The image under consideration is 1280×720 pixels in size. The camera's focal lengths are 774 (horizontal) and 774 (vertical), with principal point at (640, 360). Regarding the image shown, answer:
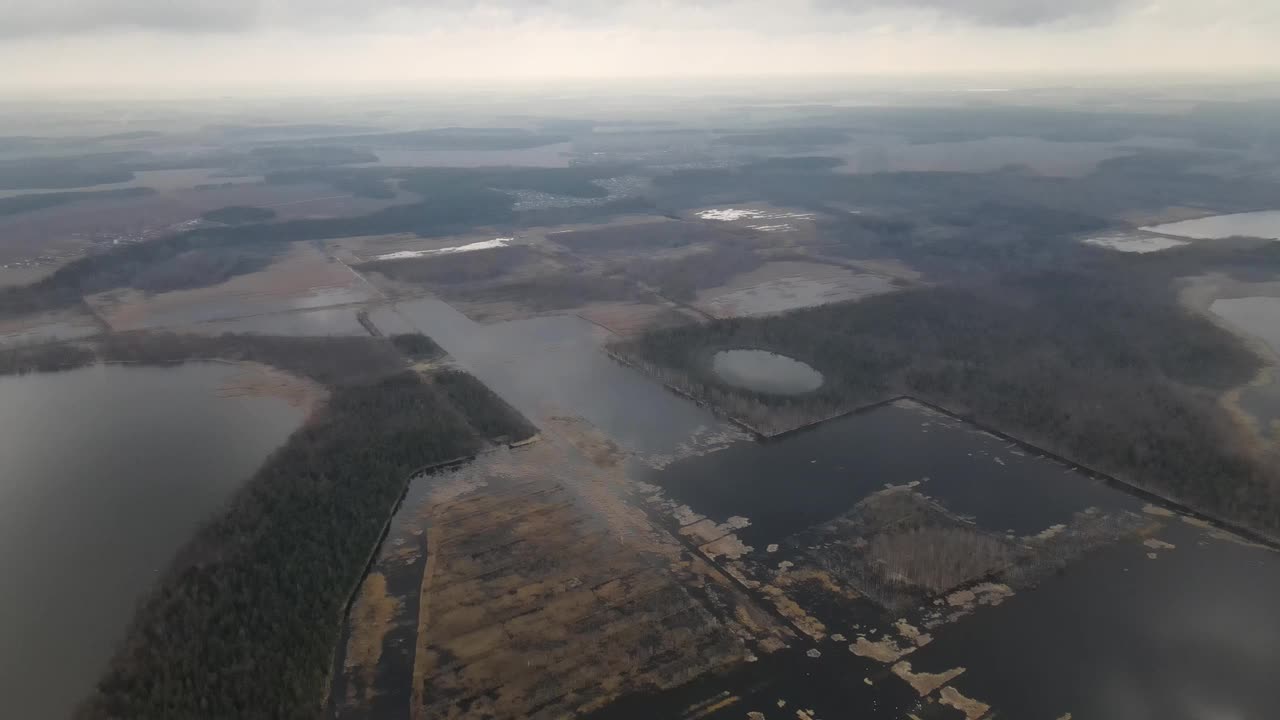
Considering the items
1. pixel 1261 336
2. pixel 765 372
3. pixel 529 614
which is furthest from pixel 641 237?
pixel 529 614

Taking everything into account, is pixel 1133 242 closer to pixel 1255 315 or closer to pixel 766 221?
pixel 1255 315

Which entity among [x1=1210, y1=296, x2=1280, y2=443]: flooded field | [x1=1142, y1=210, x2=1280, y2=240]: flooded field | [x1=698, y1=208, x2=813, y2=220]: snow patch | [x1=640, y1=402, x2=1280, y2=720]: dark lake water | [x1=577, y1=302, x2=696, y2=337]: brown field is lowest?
[x1=640, y1=402, x2=1280, y2=720]: dark lake water

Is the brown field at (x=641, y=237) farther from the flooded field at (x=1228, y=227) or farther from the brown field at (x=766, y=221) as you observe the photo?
the flooded field at (x=1228, y=227)

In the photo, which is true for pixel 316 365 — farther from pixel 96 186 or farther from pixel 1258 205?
pixel 1258 205

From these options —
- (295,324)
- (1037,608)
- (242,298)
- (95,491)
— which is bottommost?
(1037,608)

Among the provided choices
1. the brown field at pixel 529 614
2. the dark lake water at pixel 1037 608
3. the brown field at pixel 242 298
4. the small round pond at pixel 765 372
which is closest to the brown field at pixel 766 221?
the small round pond at pixel 765 372

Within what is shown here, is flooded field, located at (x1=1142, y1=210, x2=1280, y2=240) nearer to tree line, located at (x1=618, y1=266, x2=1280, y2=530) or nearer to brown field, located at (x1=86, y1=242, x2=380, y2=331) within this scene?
tree line, located at (x1=618, y1=266, x2=1280, y2=530)

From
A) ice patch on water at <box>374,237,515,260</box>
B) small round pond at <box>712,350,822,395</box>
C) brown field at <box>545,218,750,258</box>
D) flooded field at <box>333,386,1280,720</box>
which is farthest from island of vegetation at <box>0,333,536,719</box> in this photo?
brown field at <box>545,218,750,258</box>
